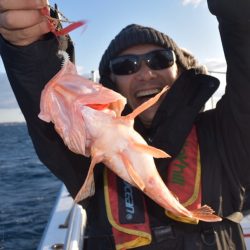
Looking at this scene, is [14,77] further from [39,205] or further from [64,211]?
[39,205]

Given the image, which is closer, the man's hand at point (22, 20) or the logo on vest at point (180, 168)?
the man's hand at point (22, 20)

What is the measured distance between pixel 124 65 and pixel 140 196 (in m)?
1.24

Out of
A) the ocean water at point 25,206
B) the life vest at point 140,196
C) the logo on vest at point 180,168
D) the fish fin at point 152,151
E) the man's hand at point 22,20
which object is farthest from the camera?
the ocean water at point 25,206

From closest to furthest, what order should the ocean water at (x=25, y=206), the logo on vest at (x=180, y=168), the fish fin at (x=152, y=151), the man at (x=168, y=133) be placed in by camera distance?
the fish fin at (x=152, y=151) → the man at (x=168, y=133) → the logo on vest at (x=180, y=168) → the ocean water at (x=25, y=206)

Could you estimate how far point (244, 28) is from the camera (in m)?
2.56

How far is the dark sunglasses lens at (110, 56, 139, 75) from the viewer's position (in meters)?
3.73

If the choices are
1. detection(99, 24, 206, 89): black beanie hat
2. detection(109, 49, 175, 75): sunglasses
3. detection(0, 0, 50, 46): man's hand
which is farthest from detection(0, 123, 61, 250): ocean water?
detection(0, 0, 50, 46): man's hand

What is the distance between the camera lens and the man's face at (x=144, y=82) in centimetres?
371

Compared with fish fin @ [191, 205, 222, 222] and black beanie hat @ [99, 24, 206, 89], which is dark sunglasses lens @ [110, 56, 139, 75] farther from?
fish fin @ [191, 205, 222, 222]

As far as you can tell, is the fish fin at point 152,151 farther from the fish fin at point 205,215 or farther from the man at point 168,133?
the man at point 168,133

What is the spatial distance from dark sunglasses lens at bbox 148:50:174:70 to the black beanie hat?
10 cm

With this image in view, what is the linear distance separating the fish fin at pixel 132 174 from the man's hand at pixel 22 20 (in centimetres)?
89

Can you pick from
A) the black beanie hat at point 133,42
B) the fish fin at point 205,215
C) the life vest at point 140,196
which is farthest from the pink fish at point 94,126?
the black beanie hat at point 133,42

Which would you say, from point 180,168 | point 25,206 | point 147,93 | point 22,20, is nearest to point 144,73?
point 147,93
